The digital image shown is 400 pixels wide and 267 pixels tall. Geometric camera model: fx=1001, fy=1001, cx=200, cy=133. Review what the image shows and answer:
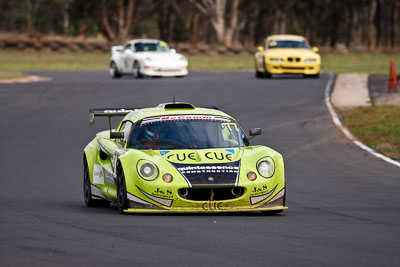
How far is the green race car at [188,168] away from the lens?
10.3 meters

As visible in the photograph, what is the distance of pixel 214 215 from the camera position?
10.6 metres

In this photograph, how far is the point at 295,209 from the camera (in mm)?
11391

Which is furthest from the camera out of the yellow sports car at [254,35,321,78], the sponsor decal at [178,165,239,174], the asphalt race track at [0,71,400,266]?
the yellow sports car at [254,35,321,78]

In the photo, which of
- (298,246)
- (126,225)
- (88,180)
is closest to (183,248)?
(298,246)

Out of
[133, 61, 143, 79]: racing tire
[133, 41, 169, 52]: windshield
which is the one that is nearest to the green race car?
[133, 61, 143, 79]: racing tire

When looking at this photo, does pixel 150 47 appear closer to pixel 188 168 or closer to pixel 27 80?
pixel 27 80

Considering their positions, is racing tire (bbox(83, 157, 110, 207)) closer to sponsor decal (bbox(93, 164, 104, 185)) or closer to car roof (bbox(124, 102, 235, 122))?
sponsor decal (bbox(93, 164, 104, 185))

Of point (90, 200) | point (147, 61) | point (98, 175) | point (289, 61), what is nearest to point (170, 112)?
point (98, 175)

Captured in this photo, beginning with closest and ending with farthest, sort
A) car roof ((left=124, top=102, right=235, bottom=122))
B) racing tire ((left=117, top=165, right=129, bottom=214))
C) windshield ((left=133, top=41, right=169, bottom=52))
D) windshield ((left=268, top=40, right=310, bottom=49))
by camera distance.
→ racing tire ((left=117, top=165, right=129, bottom=214)), car roof ((left=124, top=102, right=235, bottom=122)), windshield ((left=268, top=40, right=310, bottom=49)), windshield ((left=133, top=41, right=169, bottom=52))

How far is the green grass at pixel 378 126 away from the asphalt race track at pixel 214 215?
58 cm

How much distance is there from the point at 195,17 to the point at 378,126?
78.1 m

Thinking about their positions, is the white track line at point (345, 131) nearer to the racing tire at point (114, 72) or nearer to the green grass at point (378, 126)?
the green grass at point (378, 126)

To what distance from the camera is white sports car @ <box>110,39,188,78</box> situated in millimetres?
37062

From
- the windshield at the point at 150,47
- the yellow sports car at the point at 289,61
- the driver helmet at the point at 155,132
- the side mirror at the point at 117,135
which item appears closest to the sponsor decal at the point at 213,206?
the driver helmet at the point at 155,132
